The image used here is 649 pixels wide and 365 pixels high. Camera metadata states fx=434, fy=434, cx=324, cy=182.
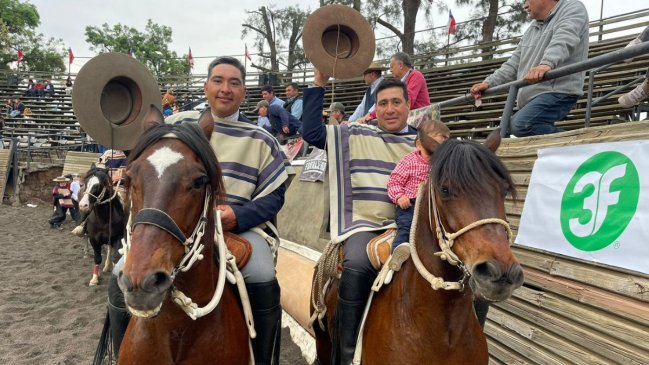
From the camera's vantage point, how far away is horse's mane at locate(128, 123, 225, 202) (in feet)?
6.35

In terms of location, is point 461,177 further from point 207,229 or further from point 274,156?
point 274,156

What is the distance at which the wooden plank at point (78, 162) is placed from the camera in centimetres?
1562

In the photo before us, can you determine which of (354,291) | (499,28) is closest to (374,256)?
(354,291)

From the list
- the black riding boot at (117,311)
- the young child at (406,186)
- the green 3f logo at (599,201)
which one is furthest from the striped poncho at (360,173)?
the black riding boot at (117,311)

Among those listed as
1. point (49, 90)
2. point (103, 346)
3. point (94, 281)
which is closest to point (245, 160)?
point (103, 346)

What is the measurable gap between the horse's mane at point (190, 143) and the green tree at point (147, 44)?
46.2m

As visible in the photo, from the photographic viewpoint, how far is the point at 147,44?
4747 cm

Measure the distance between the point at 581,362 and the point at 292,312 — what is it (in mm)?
3385

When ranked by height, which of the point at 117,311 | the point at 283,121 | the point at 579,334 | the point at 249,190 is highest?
the point at 283,121

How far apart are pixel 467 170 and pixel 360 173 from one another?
1.30 metres

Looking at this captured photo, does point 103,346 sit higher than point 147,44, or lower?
lower

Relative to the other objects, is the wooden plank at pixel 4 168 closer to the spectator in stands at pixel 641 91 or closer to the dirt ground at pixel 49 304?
the dirt ground at pixel 49 304

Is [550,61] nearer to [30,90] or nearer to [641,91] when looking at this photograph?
[641,91]

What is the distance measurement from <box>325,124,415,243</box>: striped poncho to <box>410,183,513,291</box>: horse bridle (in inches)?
30.7
